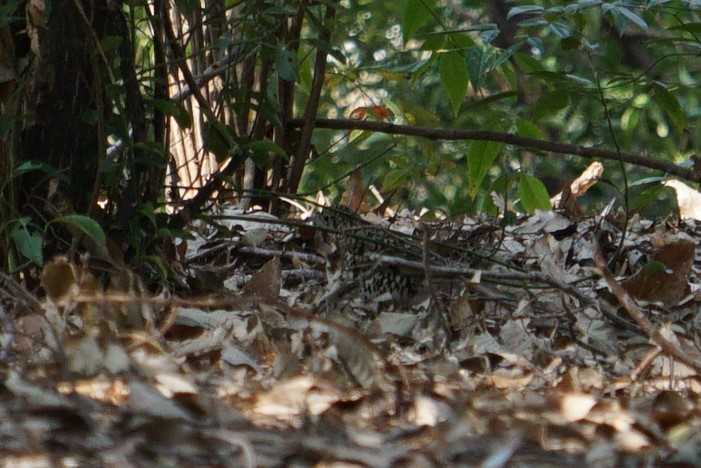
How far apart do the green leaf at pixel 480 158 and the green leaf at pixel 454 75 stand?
0.24 m

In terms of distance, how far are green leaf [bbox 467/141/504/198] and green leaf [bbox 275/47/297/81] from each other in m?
0.61

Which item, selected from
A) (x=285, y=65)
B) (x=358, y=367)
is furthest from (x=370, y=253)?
(x=358, y=367)

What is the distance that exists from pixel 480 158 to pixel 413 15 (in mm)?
383

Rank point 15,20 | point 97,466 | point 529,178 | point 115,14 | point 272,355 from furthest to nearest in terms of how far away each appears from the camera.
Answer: point 529,178 → point 115,14 → point 15,20 → point 272,355 → point 97,466

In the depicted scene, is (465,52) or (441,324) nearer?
(441,324)

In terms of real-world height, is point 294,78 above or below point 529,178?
below

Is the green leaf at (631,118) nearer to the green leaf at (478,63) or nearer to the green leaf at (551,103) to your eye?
the green leaf at (551,103)

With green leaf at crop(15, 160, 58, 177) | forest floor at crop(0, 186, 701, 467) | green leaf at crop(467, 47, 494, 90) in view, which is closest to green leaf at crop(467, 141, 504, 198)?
forest floor at crop(0, 186, 701, 467)

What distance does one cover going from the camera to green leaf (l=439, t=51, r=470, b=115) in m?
2.16

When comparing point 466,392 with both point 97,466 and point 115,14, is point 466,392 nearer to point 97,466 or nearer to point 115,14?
point 97,466

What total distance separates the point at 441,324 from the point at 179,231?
0.48 m

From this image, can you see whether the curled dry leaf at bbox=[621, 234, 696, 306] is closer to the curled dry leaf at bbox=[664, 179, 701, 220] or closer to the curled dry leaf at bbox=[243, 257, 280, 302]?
the curled dry leaf at bbox=[243, 257, 280, 302]

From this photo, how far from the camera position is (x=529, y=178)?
2.69 meters

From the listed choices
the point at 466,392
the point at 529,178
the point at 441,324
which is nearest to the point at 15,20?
the point at 441,324
